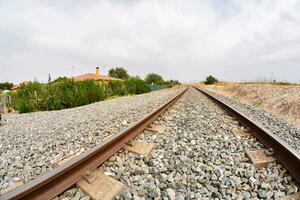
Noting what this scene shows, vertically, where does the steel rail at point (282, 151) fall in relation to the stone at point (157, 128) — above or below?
above

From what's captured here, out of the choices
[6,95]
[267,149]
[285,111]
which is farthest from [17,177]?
[6,95]

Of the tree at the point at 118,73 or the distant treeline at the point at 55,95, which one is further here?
the tree at the point at 118,73

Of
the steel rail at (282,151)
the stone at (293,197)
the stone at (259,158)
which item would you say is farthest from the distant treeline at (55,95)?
the stone at (293,197)

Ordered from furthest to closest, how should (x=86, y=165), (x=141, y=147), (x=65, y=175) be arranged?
1. (x=141, y=147)
2. (x=86, y=165)
3. (x=65, y=175)

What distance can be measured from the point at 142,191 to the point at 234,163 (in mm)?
1261

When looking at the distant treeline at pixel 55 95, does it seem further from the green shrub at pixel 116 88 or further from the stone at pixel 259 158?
the stone at pixel 259 158

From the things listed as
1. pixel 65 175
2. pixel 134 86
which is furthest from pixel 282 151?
pixel 134 86

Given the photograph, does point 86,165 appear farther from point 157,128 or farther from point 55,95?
point 55,95

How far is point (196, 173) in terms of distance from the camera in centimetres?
259

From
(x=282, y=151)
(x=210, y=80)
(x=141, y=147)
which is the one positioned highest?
(x=210, y=80)

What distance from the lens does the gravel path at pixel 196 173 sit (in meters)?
2.19

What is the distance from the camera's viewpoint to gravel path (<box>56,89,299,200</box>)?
2188 mm

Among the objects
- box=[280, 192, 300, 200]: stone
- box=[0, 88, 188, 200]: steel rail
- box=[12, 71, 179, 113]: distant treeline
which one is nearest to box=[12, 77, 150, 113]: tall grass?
box=[12, 71, 179, 113]: distant treeline

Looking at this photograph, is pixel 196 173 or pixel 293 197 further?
pixel 196 173
